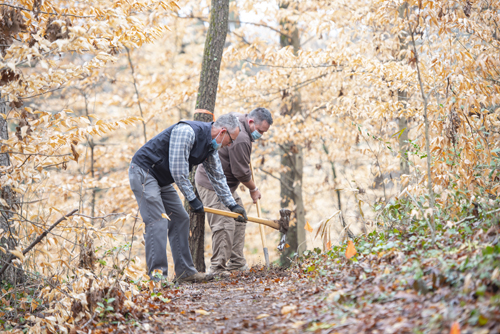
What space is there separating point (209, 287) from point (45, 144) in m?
2.48

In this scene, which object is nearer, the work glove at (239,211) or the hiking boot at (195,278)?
the hiking boot at (195,278)

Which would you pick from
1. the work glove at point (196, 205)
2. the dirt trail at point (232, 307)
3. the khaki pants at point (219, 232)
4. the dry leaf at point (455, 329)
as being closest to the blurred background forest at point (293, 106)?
the dirt trail at point (232, 307)

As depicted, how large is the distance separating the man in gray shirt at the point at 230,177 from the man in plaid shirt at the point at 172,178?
0.82 meters

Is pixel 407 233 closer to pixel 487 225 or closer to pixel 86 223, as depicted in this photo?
pixel 487 225

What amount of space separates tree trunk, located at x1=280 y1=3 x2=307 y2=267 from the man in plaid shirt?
5524 millimetres

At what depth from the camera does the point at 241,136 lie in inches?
232

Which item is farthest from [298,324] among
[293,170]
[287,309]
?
[293,170]

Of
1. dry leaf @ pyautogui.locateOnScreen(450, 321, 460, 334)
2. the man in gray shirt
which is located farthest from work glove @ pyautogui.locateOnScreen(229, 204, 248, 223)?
dry leaf @ pyautogui.locateOnScreen(450, 321, 460, 334)

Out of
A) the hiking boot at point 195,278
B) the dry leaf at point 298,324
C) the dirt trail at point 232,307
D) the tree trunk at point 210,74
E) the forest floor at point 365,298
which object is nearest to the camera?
the forest floor at point 365,298

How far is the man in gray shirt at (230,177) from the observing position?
5965 millimetres

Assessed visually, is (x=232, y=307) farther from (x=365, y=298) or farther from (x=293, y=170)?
(x=293, y=170)

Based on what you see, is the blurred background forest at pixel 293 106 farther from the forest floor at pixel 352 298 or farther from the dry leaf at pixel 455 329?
the dry leaf at pixel 455 329

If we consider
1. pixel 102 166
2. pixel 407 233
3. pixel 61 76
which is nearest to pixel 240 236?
pixel 407 233

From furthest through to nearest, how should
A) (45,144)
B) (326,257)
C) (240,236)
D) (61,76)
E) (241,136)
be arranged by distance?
(240,236) < (241,136) < (326,257) < (45,144) < (61,76)
